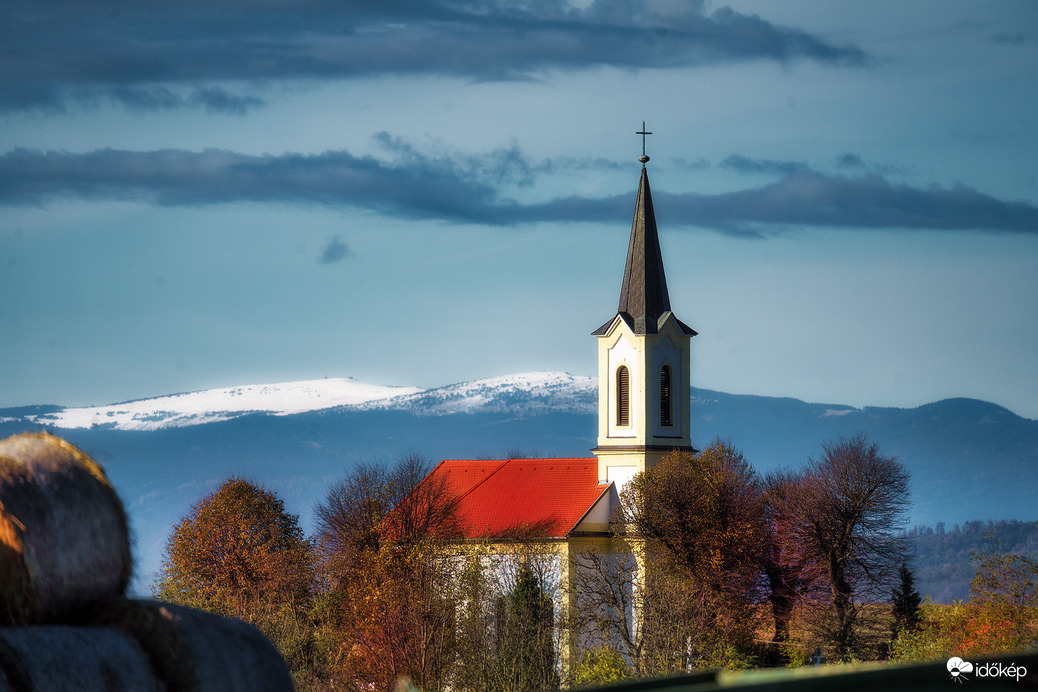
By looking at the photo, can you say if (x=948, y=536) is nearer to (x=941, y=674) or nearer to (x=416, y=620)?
(x=416, y=620)

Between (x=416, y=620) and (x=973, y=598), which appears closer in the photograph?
(x=973, y=598)

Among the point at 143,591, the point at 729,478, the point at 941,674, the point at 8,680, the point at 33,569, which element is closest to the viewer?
the point at 941,674

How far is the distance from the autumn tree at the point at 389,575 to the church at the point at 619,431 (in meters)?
3.05

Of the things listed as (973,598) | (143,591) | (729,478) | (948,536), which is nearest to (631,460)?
(729,478)

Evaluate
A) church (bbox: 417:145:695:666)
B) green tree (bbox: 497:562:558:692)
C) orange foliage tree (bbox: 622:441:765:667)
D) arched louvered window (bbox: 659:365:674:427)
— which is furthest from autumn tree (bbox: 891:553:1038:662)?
arched louvered window (bbox: 659:365:674:427)

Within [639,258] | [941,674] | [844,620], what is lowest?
[844,620]

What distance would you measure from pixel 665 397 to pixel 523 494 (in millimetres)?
10266

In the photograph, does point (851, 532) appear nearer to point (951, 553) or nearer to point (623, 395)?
point (623, 395)

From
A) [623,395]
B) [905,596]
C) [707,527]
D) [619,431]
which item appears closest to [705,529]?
[707,527]

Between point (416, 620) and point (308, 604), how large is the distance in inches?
544

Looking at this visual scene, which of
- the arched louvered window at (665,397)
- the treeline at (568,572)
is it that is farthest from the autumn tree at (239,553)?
the arched louvered window at (665,397)

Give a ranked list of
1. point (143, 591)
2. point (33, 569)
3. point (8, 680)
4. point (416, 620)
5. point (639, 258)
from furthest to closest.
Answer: point (639, 258), point (416, 620), point (143, 591), point (33, 569), point (8, 680)

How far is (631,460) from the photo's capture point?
6950cm

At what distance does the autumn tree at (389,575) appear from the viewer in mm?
48000
